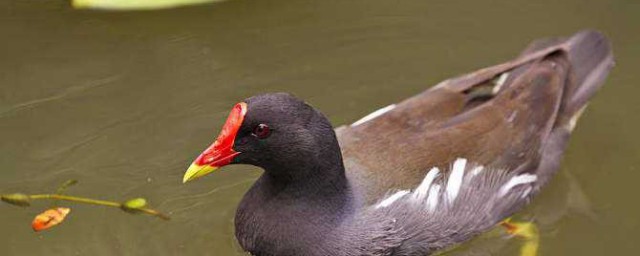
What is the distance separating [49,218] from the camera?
4379 mm

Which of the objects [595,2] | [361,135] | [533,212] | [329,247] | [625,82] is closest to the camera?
[329,247]

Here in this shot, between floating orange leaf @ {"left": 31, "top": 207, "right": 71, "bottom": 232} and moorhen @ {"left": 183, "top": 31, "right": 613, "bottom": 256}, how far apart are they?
34.0 inches

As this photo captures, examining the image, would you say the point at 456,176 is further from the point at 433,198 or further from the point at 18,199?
the point at 18,199

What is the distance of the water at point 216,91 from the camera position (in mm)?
4383

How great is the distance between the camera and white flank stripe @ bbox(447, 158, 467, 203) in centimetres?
409

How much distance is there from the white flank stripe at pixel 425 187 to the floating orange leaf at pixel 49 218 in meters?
1.52

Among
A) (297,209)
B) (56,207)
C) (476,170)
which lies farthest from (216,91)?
(476,170)

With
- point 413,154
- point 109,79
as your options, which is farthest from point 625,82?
point 109,79

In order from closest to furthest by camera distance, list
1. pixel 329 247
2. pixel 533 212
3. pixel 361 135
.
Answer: pixel 329 247
pixel 361 135
pixel 533 212

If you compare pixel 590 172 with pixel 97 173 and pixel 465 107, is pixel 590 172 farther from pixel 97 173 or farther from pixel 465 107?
pixel 97 173

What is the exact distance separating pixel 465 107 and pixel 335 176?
2.66 ft

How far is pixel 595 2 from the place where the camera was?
18.6 ft

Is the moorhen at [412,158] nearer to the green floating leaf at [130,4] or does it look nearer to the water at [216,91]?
the water at [216,91]

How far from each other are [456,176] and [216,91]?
1.54 metres
